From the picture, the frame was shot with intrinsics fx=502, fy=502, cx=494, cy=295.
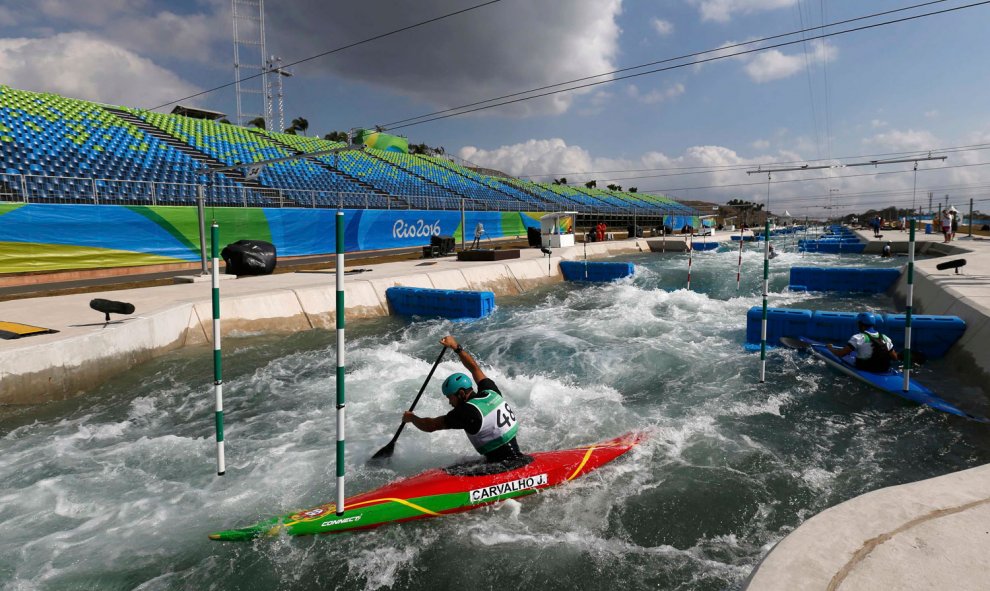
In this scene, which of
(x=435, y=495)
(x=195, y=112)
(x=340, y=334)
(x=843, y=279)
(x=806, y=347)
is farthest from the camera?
(x=195, y=112)

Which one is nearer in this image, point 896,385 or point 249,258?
point 896,385

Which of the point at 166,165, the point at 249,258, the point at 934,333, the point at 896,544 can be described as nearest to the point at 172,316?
the point at 249,258

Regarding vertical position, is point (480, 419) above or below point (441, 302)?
below

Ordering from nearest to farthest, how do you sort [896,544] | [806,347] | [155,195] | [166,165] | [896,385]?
[896,544], [896,385], [806,347], [155,195], [166,165]

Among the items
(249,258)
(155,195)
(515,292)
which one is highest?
(155,195)

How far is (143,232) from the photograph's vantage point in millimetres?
16359

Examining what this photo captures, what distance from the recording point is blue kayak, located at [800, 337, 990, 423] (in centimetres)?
645

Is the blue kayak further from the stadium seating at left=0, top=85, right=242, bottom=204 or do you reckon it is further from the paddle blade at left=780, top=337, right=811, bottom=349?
the stadium seating at left=0, top=85, right=242, bottom=204

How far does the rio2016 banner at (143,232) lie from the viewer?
543 inches

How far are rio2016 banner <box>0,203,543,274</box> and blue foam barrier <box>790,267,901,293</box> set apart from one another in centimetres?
1842

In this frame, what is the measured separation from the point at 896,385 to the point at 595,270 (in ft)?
46.8

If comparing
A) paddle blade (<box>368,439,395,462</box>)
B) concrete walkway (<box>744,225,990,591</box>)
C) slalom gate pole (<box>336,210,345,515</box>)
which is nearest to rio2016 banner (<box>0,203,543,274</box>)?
paddle blade (<box>368,439,395,462</box>)

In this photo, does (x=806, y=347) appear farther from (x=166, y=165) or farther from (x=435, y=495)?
(x=166, y=165)

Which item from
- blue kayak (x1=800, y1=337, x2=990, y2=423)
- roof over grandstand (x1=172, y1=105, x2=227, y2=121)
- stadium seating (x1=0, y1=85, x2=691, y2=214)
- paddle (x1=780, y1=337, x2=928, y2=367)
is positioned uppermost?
roof over grandstand (x1=172, y1=105, x2=227, y2=121)
